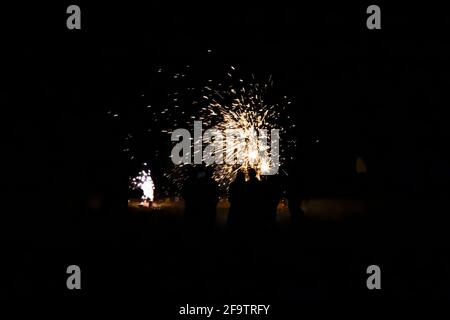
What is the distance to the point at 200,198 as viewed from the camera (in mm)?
9867

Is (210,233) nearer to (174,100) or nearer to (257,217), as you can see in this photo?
(257,217)

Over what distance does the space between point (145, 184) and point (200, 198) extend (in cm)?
1260

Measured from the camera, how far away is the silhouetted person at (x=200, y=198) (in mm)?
9867

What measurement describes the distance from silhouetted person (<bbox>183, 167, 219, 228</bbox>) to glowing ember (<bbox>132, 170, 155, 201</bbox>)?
10.2 metres

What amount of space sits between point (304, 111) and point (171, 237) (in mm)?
13182

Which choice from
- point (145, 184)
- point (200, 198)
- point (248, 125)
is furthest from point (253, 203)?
point (145, 184)

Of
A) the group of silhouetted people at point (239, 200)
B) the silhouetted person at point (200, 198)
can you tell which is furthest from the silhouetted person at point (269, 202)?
the silhouetted person at point (200, 198)

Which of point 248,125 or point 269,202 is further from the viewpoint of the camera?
point 248,125

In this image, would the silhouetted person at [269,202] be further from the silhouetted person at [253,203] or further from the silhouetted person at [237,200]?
the silhouetted person at [237,200]

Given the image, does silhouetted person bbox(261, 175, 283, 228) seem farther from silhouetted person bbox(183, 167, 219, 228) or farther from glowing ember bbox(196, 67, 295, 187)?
glowing ember bbox(196, 67, 295, 187)

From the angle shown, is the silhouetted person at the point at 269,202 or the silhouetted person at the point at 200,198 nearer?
the silhouetted person at the point at 269,202

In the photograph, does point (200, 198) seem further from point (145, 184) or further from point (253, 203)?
point (145, 184)

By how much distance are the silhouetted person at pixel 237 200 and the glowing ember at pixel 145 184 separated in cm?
1099

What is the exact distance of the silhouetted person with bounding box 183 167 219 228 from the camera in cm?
987
